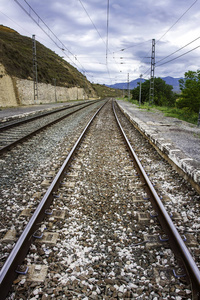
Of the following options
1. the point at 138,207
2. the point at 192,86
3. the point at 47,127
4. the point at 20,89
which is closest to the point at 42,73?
the point at 20,89

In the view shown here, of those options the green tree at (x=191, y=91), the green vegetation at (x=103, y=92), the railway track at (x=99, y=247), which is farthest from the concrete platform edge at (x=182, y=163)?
the green vegetation at (x=103, y=92)

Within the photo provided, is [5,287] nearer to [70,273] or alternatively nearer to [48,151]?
[70,273]

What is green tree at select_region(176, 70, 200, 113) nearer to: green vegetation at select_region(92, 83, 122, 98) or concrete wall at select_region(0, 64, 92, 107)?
concrete wall at select_region(0, 64, 92, 107)

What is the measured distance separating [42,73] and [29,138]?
4263 cm

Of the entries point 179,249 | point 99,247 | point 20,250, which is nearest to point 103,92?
point 99,247

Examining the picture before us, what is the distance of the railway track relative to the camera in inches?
85.4

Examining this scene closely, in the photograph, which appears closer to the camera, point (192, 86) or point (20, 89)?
point (192, 86)

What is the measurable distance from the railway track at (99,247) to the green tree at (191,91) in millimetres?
27817

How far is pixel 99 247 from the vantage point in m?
2.76

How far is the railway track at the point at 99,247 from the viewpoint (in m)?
2.17

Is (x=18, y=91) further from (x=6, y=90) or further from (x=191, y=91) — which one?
(x=191, y=91)

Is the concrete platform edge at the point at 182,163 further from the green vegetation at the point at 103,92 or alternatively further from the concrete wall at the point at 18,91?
the green vegetation at the point at 103,92

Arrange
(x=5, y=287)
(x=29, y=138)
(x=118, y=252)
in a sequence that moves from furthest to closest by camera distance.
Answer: (x=29, y=138)
(x=118, y=252)
(x=5, y=287)

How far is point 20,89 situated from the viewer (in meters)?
32.6
